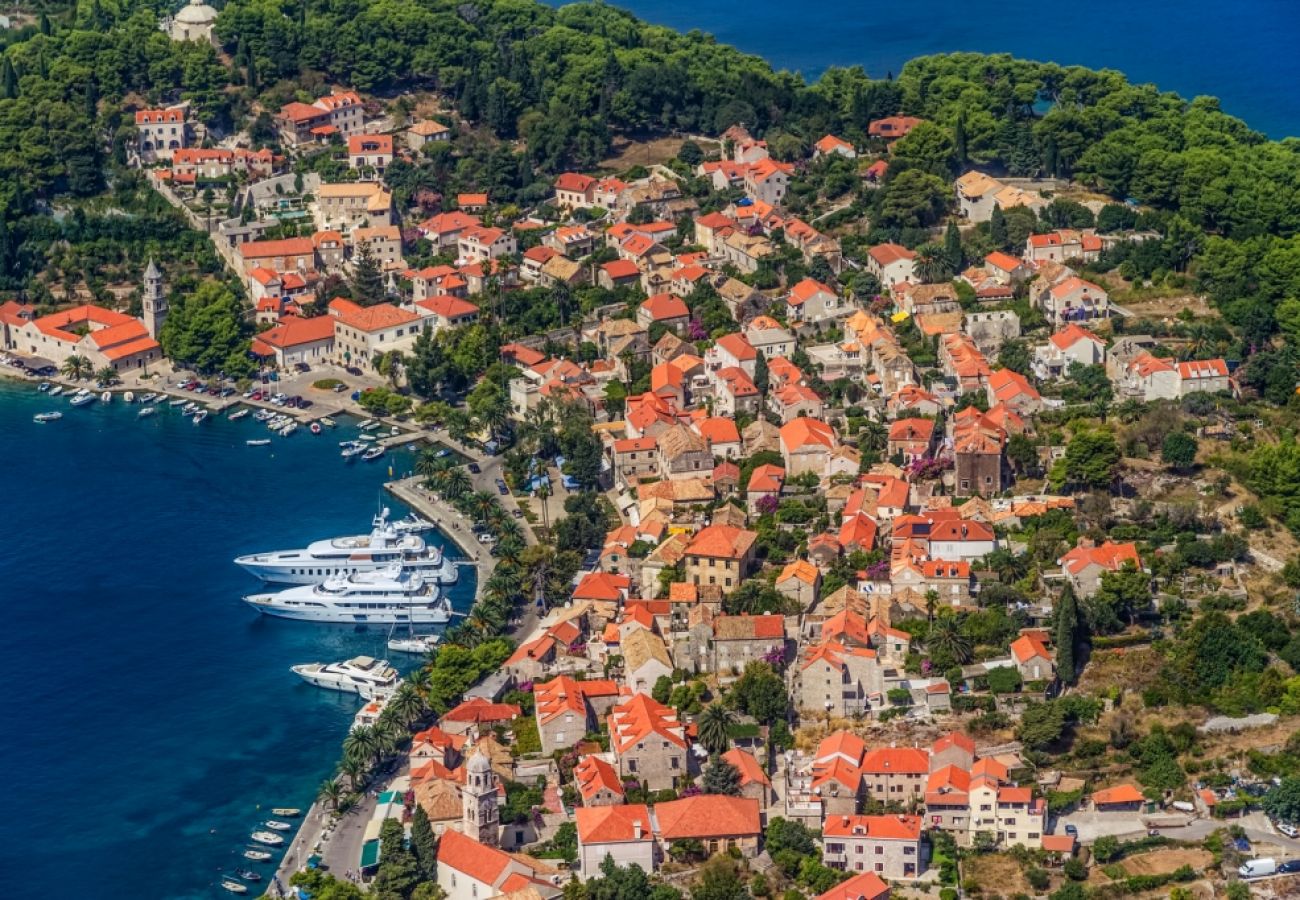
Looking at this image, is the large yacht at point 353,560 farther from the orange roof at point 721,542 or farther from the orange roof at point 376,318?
the orange roof at point 376,318

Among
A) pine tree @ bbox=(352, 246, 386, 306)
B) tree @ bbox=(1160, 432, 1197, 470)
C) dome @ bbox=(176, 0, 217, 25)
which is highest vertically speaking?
dome @ bbox=(176, 0, 217, 25)

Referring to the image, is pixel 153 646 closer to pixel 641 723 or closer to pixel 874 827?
pixel 641 723

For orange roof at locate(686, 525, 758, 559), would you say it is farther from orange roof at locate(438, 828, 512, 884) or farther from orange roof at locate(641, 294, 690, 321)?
orange roof at locate(641, 294, 690, 321)

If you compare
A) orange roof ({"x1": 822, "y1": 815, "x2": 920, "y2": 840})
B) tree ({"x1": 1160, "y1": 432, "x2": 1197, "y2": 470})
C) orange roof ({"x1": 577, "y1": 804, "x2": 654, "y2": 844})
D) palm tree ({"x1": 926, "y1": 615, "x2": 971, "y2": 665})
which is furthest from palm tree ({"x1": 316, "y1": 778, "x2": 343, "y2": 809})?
tree ({"x1": 1160, "y1": 432, "x2": 1197, "y2": 470})

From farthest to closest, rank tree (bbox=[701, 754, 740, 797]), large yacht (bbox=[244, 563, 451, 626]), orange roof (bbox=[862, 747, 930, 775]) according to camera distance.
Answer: large yacht (bbox=[244, 563, 451, 626]), orange roof (bbox=[862, 747, 930, 775]), tree (bbox=[701, 754, 740, 797])

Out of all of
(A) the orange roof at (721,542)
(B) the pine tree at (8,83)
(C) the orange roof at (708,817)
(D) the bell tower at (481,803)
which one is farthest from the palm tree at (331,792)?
(B) the pine tree at (8,83)
